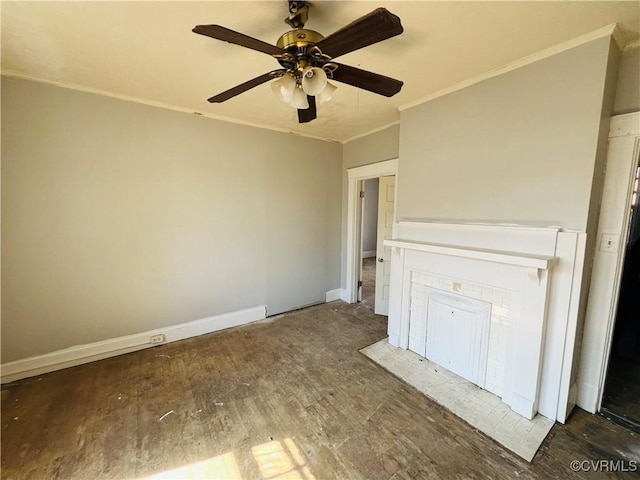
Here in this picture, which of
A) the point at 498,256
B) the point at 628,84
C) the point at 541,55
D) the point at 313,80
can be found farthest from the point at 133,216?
the point at 628,84

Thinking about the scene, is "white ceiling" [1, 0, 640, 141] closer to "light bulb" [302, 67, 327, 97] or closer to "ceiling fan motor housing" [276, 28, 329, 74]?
"ceiling fan motor housing" [276, 28, 329, 74]

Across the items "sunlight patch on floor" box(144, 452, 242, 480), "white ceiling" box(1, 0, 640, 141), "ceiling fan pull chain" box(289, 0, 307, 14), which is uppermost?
"white ceiling" box(1, 0, 640, 141)

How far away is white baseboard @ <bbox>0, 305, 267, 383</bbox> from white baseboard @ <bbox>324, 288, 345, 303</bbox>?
113cm

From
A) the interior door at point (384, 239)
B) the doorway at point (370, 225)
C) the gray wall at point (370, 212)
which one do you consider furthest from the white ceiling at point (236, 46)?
the gray wall at point (370, 212)

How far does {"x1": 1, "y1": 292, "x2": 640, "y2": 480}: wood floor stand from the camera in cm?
150

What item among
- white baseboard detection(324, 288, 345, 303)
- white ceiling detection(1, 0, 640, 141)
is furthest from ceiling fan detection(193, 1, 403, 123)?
white baseboard detection(324, 288, 345, 303)

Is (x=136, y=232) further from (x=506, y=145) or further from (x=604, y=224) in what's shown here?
(x=604, y=224)

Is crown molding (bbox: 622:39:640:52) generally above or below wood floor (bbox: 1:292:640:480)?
above

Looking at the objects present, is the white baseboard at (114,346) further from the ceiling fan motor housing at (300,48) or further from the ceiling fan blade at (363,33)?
the ceiling fan blade at (363,33)

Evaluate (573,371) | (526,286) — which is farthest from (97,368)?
(573,371)

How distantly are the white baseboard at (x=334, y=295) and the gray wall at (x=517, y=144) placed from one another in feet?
6.79

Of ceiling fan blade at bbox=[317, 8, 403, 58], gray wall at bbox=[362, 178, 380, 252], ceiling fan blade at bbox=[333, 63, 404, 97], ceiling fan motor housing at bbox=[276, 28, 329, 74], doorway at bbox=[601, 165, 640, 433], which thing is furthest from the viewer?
gray wall at bbox=[362, 178, 380, 252]

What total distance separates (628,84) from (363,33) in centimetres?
185

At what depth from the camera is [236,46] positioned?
171 centimetres
